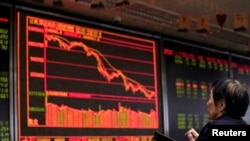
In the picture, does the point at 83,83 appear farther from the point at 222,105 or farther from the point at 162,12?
the point at 222,105

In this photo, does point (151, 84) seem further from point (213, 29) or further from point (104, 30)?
point (213, 29)

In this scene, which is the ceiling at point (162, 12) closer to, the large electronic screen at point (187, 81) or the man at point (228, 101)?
the large electronic screen at point (187, 81)

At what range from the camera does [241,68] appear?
163 inches

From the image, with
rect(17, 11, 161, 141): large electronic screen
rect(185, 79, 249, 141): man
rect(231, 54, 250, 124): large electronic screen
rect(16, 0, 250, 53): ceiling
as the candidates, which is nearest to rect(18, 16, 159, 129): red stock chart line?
rect(17, 11, 161, 141): large electronic screen

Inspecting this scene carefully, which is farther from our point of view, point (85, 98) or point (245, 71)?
point (245, 71)

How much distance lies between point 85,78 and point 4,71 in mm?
539

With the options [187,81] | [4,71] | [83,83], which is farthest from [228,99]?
[187,81]

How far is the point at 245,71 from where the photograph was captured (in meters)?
4.18

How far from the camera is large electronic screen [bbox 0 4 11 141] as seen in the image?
2467 mm

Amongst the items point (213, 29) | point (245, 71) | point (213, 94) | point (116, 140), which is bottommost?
point (116, 140)

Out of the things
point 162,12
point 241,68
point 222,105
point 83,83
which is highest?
point 162,12

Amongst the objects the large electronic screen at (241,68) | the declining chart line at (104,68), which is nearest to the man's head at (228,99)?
the declining chart line at (104,68)

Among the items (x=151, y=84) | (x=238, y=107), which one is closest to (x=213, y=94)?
(x=238, y=107)

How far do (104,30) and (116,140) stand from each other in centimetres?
68
